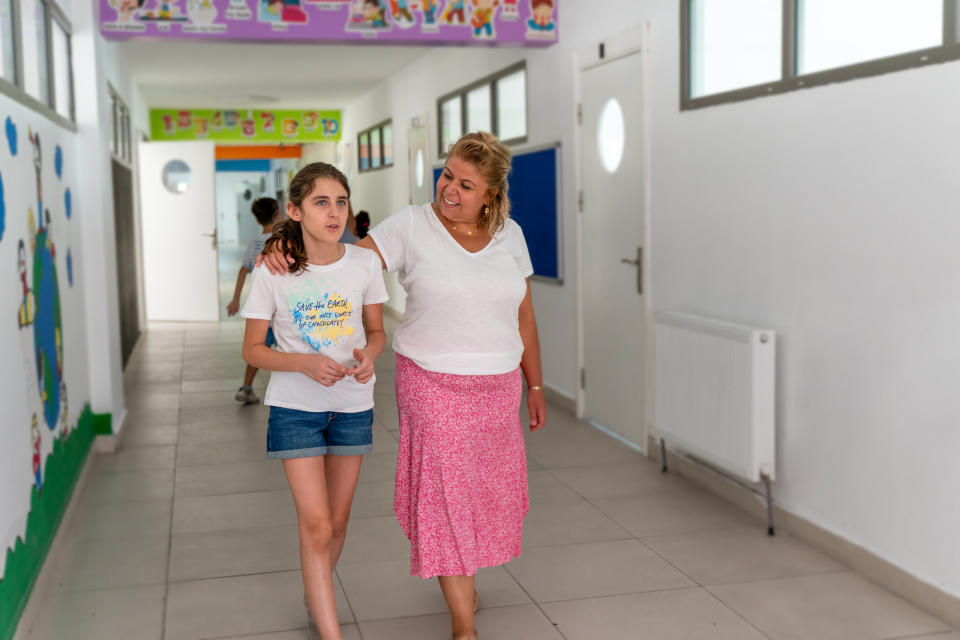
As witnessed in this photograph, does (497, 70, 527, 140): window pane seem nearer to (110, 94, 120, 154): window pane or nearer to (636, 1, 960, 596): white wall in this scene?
(636, 1, 960, 596): white wall

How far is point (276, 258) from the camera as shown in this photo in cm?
234

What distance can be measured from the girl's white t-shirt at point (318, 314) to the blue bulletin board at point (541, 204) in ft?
11.3

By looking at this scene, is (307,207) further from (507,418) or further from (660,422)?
(660,422)

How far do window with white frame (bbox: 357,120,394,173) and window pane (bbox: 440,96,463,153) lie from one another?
2.22m

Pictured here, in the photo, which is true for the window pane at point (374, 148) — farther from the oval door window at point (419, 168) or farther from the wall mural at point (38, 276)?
the wall mural at point (38, 276)

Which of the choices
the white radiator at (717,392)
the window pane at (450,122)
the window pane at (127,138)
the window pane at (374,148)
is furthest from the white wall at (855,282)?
the window pane at (374,148)

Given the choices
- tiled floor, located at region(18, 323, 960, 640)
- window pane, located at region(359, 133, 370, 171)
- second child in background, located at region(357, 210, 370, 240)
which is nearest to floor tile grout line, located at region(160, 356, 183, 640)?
tiled floor, located at region(18, 323, 960, 640)

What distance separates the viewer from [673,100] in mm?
4344

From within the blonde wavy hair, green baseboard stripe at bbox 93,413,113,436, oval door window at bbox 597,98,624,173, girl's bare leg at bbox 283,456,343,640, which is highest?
oval door window at bbox 597,98,624,173

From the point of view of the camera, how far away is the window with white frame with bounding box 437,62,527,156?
6660 mm

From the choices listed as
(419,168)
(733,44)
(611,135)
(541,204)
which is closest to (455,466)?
(733,44)

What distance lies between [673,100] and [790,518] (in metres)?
1.89

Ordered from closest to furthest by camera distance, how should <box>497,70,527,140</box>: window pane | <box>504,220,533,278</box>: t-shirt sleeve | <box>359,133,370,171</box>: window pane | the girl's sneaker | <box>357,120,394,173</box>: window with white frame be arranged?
<box>504,220,533,278</box>: t-shirt sleeve < the girl's sneaker < <box>497,70,527,140</box>: window pane < <box>357,120,394,173</box>: window with white frame < <box>359,133,370,171</box>: window pane

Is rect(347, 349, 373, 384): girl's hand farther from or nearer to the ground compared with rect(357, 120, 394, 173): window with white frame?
nearer to the ground
